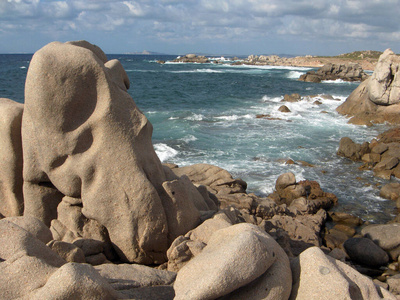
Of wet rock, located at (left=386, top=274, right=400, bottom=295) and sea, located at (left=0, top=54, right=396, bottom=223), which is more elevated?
wet rock, located at (left=386, top=274, right=400, bottom=295)

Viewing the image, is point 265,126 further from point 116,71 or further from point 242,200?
point 116,71

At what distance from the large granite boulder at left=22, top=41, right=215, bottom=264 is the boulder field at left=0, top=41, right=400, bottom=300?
0.6 inches

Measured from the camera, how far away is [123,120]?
5.18 metres

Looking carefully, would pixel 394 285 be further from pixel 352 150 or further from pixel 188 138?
pixel 188 138

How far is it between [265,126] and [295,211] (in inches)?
522

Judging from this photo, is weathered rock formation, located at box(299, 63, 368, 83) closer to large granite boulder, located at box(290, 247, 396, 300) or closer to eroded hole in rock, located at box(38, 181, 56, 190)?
eroded hole in rock, located at box(38, 181, 56, 190)

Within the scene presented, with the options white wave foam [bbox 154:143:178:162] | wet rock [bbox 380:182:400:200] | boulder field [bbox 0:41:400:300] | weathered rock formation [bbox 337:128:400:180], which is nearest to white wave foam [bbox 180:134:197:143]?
white wave foam [bbox 154:143:178:162]

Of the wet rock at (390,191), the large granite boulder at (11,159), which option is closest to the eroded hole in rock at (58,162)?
the large granite boulder at (11,159)

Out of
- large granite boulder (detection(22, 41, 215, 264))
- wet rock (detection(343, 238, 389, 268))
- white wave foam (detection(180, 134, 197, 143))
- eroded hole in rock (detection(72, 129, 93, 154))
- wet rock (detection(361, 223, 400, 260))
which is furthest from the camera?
white wave foam (detection(180, 134, 197, 143))

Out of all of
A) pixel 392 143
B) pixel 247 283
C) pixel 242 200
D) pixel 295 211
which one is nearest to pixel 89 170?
pixel 247 283

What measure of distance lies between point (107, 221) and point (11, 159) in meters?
1.96

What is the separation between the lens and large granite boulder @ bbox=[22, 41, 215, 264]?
504 cm

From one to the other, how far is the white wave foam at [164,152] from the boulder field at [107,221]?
9.24m

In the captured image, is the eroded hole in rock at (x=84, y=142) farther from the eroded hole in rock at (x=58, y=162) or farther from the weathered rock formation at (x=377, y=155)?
the weathered rock formation at (x=377, y=155)
